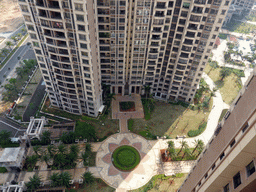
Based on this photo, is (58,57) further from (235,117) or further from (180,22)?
(235,117)

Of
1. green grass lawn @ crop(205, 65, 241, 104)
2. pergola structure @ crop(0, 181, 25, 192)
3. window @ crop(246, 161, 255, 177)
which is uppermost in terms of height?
green grass lawn @ crop(205, 65, 241, 104)

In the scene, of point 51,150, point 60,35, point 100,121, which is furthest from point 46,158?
point 60,35

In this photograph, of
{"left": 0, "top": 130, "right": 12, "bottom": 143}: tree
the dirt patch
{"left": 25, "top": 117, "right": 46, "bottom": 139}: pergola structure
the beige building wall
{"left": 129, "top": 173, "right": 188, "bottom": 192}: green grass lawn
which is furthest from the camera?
the dirt patch

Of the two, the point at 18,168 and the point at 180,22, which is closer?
the point at 18,168

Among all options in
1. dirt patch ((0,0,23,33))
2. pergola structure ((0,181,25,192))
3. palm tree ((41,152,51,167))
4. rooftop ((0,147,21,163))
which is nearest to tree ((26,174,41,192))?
pergola structure ((0,181,25,192))

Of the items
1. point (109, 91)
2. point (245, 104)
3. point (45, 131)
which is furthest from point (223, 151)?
point (109, 91)

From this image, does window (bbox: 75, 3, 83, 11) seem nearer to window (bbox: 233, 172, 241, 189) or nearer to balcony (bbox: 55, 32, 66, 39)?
balcony (bbox: 55, 32, 66, 39)
